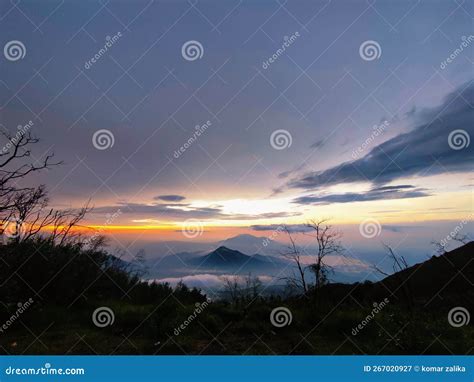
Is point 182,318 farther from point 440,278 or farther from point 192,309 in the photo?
point 440,278

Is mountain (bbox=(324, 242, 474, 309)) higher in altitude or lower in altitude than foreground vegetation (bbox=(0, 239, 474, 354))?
higher

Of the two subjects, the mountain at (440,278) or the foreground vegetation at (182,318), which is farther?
the mountain at (440,278)

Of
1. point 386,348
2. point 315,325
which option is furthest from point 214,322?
point 386,348

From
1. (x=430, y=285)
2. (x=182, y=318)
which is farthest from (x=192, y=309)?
(x=430, y=285)

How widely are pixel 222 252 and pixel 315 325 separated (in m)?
1.99

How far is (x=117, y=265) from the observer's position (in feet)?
27.3

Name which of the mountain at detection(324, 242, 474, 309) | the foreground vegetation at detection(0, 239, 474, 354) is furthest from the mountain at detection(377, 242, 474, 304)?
the foreground vegetation at detection(0, 239, 474, 354)

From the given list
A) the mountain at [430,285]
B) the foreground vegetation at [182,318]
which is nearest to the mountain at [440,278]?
the mountain at [430,285]

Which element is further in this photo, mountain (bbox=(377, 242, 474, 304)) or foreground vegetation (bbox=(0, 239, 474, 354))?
mountain (bbox=(377, 242, 474, 304))

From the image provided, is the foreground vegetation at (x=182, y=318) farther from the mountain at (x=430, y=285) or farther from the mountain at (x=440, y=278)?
the mountain at (x=440, y=278)

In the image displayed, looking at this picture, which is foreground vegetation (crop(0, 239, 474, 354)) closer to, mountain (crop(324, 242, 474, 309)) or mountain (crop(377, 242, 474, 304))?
mountain (crop(324, 242, 474, 309))

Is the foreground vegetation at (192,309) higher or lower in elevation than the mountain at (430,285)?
lower

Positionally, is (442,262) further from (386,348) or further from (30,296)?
(30,296)

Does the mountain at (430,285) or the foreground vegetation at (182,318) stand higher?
the mountain at (430,285)
